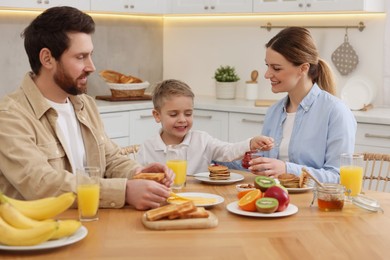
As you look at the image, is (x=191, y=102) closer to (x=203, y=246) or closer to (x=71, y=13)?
(x=71, y=13)

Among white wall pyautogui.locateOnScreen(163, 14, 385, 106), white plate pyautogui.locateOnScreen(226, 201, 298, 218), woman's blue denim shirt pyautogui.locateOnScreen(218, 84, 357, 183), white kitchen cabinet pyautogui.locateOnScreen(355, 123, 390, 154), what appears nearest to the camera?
white plate pyautogui.locateOnScreen(226, 201, 298, 218)

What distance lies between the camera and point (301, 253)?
1898 mm

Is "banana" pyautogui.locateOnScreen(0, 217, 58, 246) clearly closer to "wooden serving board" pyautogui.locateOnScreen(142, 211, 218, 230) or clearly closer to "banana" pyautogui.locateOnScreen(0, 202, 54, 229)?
"banana" pyautogui.locateOnScreen(0, 202, 54, 229)

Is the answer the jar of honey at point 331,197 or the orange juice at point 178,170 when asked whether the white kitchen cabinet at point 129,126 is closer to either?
the orange juice at point 178,170

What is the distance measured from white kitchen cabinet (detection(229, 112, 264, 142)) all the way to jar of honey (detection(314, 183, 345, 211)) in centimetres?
242

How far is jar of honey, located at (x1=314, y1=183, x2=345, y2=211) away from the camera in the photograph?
2.31m

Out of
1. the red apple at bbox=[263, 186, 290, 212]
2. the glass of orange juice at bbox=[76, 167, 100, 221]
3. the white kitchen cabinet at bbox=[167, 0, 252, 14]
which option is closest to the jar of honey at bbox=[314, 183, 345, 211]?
the red apple at bbox=[263, 186, 290, 212]

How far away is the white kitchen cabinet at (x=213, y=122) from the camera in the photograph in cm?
495

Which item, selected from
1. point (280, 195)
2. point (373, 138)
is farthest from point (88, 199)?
point (373, 138)

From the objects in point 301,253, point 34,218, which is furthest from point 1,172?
point 301,253

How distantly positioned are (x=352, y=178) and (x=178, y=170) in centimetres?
62

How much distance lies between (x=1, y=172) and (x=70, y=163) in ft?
0.92

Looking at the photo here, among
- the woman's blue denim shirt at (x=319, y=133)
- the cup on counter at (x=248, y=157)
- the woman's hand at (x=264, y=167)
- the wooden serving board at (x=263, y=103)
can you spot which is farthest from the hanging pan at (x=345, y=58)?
the woman's hand at (x=264, y=167)

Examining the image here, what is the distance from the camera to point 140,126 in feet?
16.6
